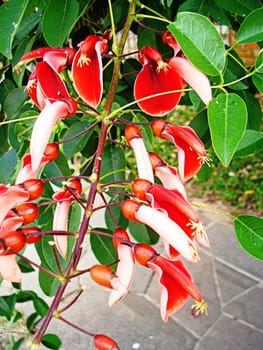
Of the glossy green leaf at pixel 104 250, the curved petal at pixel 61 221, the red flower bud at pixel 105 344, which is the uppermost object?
the curved petal at pixel 61 221

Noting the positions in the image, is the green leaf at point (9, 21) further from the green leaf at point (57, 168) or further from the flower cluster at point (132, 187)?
the green leaf at point (57, 168)

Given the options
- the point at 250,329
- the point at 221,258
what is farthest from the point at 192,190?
the point at 250,329

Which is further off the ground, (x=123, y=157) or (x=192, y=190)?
(x=123, y=157)

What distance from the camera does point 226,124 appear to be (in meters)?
0.52

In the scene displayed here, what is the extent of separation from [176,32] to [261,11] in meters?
0.14

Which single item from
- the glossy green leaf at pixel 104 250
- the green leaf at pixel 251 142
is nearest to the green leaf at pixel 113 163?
the glossy green leaf at pixel 104 250

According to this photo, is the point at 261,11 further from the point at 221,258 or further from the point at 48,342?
the point at 221,258

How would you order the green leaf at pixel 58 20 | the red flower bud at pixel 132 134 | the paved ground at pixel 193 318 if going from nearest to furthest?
the red flower bud at pixel 132 134, the green leaf at pixel 58 20, the paved ground at pixel 193 318

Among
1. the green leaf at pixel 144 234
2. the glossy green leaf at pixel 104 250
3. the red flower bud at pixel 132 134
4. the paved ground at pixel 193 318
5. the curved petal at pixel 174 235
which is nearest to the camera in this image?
the curved petal at pixel 174 235

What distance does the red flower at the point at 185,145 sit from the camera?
568 millimetres

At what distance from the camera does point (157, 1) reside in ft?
3.18

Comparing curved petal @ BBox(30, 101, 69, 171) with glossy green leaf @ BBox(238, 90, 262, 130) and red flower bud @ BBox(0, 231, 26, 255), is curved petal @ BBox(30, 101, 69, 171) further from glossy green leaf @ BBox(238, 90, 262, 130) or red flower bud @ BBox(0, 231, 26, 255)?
glossy green leaf @ BBox(238, 90, 262, 130)

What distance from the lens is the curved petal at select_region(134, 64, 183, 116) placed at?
0.64 m

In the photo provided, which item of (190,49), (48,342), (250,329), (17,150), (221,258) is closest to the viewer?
(190,49)
